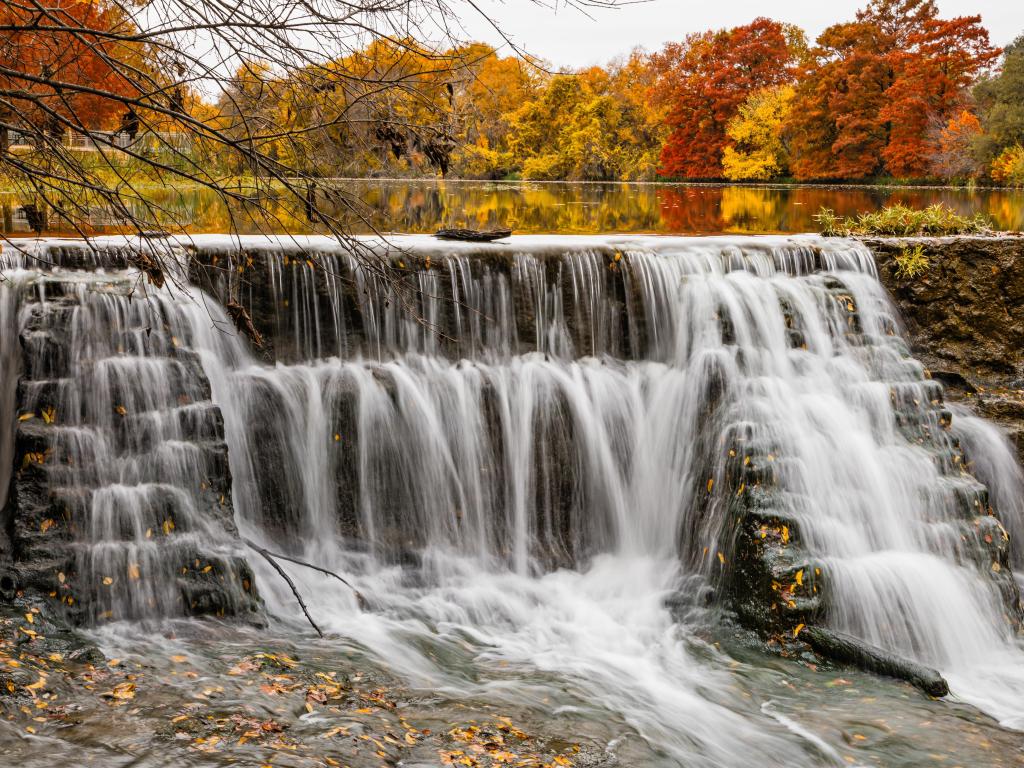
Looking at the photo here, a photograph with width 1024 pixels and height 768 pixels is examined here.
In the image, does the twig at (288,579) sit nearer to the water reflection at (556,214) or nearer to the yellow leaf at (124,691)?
the yellow leaf at (124,691)

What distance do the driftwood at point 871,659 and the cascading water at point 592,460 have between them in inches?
13.8

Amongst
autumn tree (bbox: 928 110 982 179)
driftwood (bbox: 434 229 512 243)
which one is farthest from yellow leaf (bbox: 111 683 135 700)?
autumn tree (bbox: 928 110 982 179)

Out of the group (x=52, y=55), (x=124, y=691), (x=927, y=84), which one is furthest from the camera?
(x=927, y=84)

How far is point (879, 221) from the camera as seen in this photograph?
11.8 meters

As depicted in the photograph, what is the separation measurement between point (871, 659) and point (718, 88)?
2126 inches

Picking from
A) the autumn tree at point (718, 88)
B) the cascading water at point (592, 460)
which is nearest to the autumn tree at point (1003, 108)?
the autumn tree at point (718, 88)

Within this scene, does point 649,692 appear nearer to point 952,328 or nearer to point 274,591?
point 274,591

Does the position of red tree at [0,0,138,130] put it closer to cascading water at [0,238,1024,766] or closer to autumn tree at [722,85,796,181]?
cascading water at [0,238,1024,766]

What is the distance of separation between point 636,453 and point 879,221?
5.22m

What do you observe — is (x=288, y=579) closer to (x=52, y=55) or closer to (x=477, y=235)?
(x=52, y=55)

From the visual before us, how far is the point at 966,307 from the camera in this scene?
1085 cm

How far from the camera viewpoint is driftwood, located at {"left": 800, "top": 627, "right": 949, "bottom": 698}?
20.7 ft


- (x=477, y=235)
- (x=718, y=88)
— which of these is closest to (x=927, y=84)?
(x=718, y=88)

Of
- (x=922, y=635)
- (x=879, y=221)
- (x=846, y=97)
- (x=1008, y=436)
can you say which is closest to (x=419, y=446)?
(x=922, y=635)
